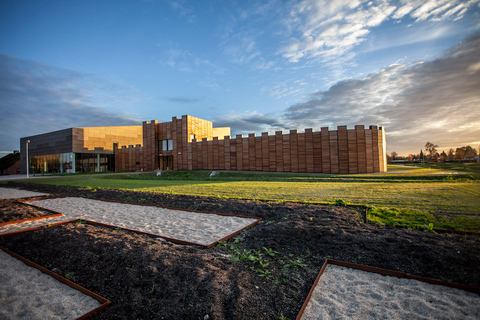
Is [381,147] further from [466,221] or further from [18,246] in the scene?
[18,246]

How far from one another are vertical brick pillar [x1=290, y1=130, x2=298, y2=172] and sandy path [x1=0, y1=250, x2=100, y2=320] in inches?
960

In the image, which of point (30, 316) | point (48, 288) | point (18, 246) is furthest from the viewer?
point (18, 246)

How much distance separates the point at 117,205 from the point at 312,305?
8085mm

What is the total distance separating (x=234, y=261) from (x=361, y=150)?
2380cm

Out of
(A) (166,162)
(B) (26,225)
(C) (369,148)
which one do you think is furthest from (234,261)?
(A) (166,162)

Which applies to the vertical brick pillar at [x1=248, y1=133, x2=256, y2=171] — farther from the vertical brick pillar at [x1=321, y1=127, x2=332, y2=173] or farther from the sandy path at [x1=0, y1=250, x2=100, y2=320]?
the sandy path at [x1=0, y1=250, x2=100, y2=320]

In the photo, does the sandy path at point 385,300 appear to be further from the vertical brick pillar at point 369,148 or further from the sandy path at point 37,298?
the vertical brick pillar at point 369,148

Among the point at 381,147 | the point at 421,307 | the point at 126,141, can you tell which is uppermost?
the point at 126,141

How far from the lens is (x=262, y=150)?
2781 centimetres

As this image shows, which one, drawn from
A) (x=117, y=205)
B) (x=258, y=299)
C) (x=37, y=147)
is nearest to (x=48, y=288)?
(x=258, y=299)

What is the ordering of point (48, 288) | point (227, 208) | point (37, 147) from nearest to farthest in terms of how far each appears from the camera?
1. point (48, 288)
2. point (227, 208)
3. point (37, 147)

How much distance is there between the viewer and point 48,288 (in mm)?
3105

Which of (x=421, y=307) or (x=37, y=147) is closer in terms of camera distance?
(x=421, y=307)

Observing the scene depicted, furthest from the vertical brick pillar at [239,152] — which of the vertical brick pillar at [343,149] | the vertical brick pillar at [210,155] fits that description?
the vertical brick pillar at [343,149]
